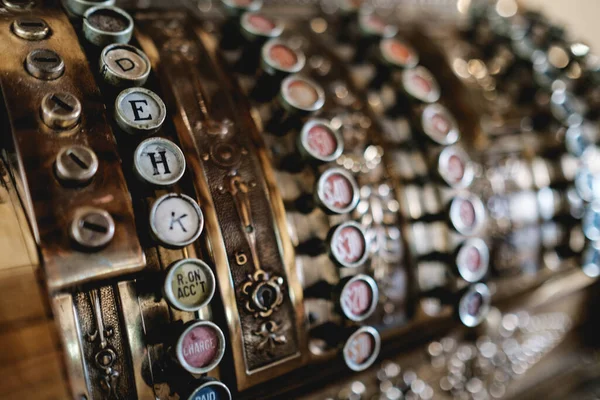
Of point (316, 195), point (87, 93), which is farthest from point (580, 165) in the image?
point (87, 93)

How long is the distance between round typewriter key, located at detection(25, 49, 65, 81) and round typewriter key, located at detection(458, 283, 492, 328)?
1.18m

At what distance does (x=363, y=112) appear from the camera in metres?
1.54

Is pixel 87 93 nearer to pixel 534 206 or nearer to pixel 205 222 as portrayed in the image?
pixel 205 222

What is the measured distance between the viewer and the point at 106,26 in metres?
1.10

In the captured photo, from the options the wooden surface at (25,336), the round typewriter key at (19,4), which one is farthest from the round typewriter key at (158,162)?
the round typewriter key at (19,4)

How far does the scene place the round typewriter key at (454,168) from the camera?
1491 millimetres

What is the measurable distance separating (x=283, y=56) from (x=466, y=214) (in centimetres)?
70

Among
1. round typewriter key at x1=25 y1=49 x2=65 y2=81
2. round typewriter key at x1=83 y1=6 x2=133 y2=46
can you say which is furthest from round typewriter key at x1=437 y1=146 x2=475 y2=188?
round typewriter key at x1=25 y1=49 x2=65 y2=81

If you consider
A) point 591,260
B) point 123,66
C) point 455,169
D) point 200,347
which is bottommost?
point 591,260

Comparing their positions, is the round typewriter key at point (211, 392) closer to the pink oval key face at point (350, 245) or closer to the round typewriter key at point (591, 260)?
the pink oval key face at point (350, 245)

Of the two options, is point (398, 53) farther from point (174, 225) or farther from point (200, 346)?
point (200, 346)

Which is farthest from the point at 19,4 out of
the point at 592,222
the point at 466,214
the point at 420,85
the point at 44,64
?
the point at 592,222

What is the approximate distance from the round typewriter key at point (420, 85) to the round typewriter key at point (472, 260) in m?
0.46

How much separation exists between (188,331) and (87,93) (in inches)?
20.2
